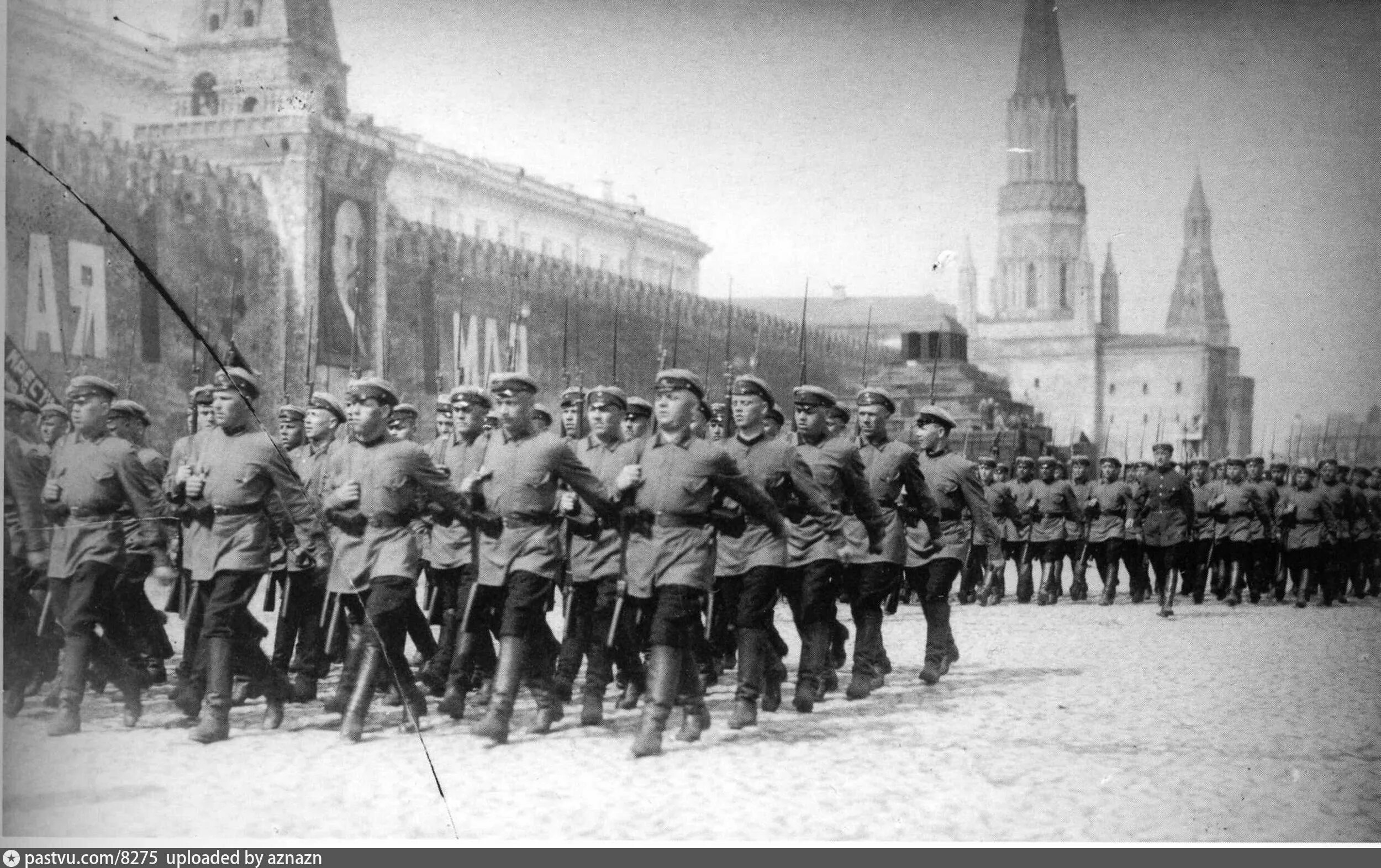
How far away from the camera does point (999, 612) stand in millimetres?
11445

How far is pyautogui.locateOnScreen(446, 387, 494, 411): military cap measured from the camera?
6523 mm

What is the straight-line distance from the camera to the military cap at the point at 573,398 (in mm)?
7254

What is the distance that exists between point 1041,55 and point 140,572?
491cm

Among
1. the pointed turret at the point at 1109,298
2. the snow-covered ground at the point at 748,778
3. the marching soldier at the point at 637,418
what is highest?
the pointed turret at the point at 1109,298

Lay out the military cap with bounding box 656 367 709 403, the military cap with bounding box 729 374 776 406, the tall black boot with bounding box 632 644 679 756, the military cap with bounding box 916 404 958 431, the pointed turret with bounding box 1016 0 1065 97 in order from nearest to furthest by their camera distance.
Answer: the tall black boot with bounding box 632 644 679 756 → the military cap with bounding box 656 367 709 403 → the military cap with bounding box 729 374 776 406 → the pointed turret with bounding box 1016 0 1065 97 → the military cap with bounding box 916 404 958 431

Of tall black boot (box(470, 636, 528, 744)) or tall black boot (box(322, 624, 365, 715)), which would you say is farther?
tall black boot (box(322, 624, 365, 715))

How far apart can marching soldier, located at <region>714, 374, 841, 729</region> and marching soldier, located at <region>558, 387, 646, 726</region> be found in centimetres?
46

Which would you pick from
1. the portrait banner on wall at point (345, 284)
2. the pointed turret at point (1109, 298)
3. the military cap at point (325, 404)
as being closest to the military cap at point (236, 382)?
the military cap at point (325, 404)

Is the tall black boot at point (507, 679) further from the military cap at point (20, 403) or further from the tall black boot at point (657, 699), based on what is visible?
the military cap at point (20, 403)

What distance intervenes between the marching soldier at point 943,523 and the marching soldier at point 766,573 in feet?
3.01

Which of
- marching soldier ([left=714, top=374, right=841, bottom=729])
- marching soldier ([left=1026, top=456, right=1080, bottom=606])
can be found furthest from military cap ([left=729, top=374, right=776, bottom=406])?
marching soldier ([left=1026, top=456, right=1080, bottom=606])

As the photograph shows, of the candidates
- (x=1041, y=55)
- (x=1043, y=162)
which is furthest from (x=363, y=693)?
(x=1041, y=55)

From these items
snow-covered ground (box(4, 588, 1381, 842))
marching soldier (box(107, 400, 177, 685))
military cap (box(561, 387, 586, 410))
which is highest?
military cap (box(561, 387, 586, 410))

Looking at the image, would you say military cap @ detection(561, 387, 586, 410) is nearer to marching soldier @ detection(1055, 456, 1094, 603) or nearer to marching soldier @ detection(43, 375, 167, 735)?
marching soldier @ detection(43, 375, 167, 735)
